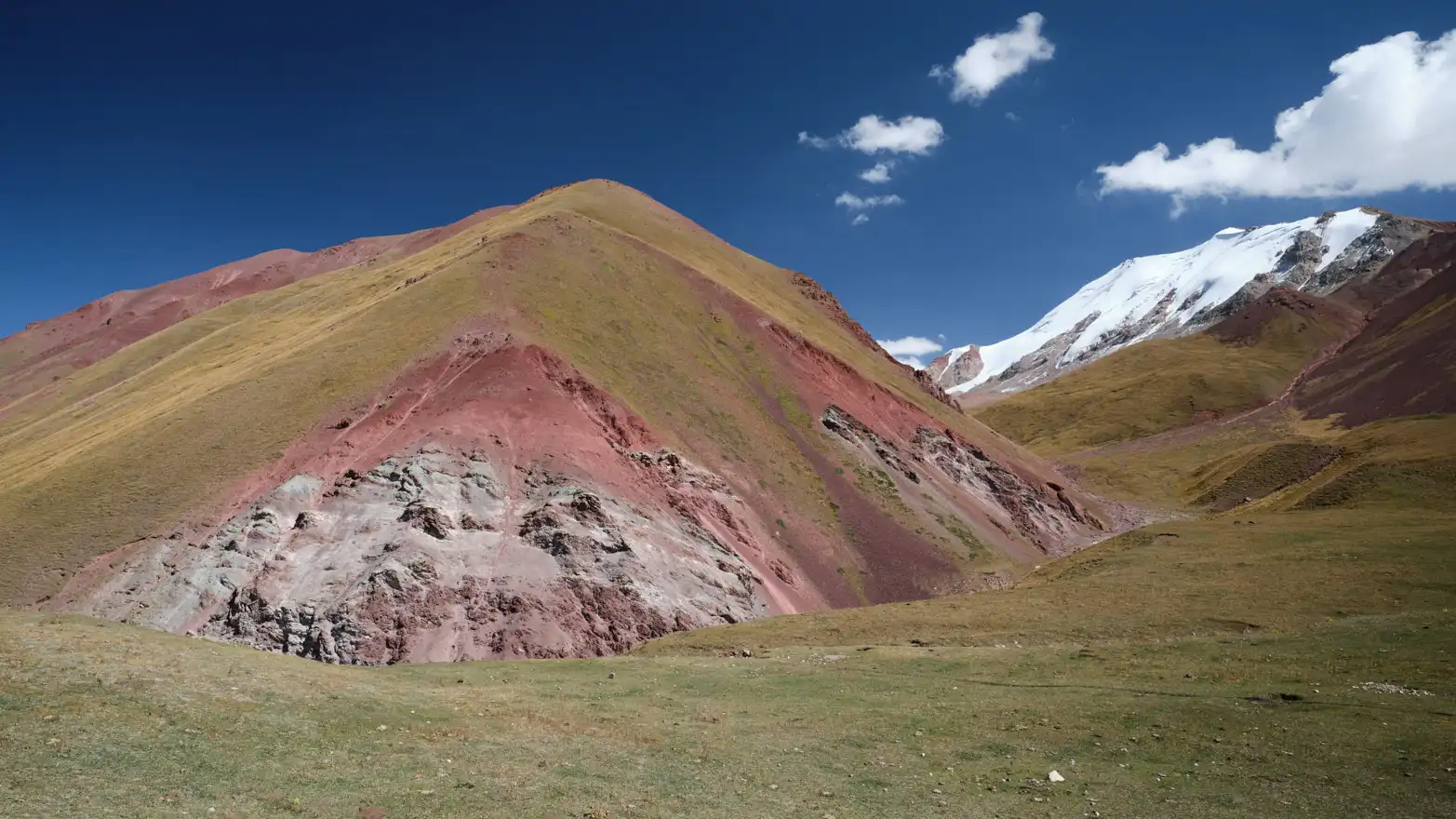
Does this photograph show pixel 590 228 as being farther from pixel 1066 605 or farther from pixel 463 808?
pixel 463 808

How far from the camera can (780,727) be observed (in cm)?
2200

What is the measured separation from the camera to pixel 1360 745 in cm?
1809

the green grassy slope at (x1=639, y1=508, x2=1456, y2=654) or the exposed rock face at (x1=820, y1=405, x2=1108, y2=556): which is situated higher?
the exposed rock face at (x1=820, y1=405, x2=1108, y2=556)

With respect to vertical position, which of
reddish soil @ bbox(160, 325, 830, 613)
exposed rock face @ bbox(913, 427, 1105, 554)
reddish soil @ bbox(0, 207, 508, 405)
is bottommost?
exposed rock face @ bbox(913, 427, 1105, 554)

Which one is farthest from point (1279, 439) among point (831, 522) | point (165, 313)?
point (165, 313)

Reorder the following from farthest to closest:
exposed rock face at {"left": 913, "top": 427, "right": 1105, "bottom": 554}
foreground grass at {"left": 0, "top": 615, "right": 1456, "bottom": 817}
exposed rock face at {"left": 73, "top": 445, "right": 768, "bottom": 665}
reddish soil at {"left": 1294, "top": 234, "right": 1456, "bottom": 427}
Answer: reddish soil at {"left": 1294, "top": 234, "right": 1456, "bottom": 427}, exposed rock face at {"left": 913, "top": 427, "right": 1105, "bottom": 554}, exposed rock face at {"left": 73, "top": 445, "right": 768, "bottom": 665}, foreground grass at {"left": 0, "top": 615, "right": 1456, "bottom": 817}

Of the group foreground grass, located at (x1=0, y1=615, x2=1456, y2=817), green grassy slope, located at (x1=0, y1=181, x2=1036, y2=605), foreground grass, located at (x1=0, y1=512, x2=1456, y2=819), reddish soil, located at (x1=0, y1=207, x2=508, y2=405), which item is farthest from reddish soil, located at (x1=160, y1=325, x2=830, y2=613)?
reddish soil, located at (x1=0, y1=207, x2=508, y2=405)

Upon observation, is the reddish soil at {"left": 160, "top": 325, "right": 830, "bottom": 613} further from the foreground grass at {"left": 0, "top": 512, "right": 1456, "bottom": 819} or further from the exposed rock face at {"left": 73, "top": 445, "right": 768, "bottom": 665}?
→ the foreground grass at {"left": 0, "top": 512, "right": 1456, "bottom": 819}

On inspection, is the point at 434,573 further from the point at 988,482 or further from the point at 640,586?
the point at 988,482

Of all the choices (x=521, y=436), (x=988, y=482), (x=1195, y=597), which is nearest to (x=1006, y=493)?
(x=988, y=482)

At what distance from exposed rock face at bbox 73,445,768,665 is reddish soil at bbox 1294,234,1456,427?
139972 mm

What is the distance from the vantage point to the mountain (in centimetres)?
4012

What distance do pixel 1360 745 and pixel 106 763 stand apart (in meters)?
26.9

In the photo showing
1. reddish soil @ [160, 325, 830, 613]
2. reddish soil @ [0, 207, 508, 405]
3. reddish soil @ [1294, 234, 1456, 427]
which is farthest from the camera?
reddish soil @ [0, 207, 508, 405]
